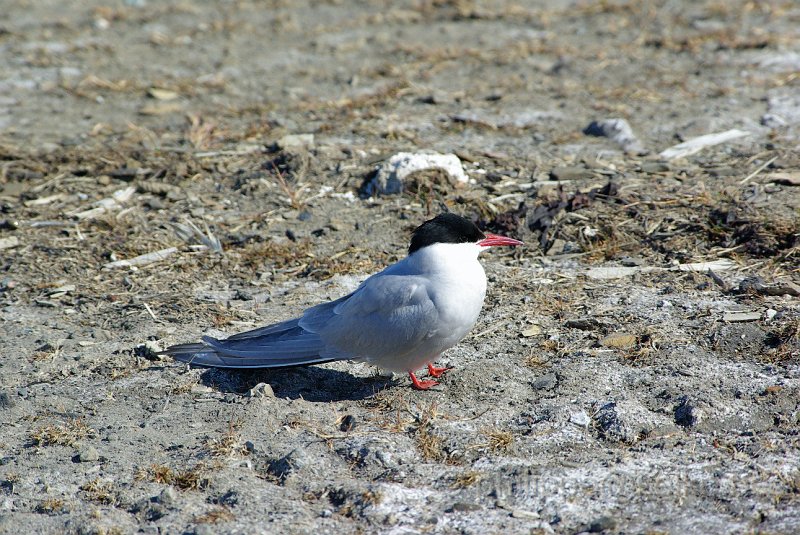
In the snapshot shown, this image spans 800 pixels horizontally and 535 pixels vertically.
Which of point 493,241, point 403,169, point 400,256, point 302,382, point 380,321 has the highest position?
point 493,241

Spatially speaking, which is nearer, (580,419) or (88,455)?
(88,455)

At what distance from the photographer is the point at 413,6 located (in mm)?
9359

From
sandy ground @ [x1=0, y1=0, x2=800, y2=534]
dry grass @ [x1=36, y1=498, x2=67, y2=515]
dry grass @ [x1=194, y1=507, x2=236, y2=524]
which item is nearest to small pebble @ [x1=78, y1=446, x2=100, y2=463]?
sandy ground @ [x1=0, y1=0, x2=800, y2=534]

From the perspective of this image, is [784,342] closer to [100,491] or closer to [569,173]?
[569,173]

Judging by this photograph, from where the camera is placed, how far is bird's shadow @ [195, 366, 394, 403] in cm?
397

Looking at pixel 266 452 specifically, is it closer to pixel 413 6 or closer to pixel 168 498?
pixel 168 498

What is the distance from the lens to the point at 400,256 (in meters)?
5.12

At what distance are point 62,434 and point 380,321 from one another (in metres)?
1.32

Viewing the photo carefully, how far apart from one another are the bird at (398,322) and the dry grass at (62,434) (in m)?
0.55

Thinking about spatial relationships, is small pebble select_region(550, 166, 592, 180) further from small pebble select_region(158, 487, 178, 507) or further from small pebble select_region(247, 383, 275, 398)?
small pebble select_region(158, 487, 178, 507)

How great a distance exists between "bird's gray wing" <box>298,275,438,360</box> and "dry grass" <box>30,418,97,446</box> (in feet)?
3.24

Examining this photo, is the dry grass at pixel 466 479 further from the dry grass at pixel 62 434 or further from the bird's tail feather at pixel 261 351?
the dry grass at pixel 62 434

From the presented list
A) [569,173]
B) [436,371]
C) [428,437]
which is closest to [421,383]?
→ [436,371]

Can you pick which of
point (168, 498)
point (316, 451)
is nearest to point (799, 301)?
point (316, 451)
